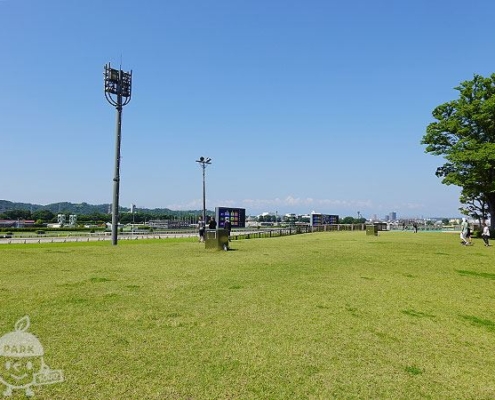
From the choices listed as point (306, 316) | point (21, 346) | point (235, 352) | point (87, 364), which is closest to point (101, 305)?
point (21, 346)

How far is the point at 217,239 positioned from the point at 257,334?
1382 centimetres

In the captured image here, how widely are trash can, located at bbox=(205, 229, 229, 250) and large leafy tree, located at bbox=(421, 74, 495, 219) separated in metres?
23.1

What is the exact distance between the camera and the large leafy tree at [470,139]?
30141 mm

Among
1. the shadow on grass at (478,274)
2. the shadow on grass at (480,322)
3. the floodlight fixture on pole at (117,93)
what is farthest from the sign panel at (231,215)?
the shadow on grass at (480,322)

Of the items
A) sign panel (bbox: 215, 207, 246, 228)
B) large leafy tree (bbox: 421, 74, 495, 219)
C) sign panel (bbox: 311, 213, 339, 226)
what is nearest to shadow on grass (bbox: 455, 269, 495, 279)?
large leafy tree (bbox: 421, 74, 495, 219)

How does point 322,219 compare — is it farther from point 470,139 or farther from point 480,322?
point 480,322

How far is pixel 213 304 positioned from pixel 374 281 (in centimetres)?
531

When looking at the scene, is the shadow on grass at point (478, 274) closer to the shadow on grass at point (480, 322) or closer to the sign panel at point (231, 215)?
the shadow on grass at point (480, 322)

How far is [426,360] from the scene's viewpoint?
4.62 meters

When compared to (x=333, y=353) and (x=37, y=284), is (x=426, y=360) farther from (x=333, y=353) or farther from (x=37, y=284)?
(x=37, y=284)

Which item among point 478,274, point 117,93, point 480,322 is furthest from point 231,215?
point 480,322

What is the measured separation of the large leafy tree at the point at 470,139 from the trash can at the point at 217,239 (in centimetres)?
2307

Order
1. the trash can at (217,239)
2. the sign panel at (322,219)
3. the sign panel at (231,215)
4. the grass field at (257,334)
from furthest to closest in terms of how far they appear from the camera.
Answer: the sign panel at (322,219), the sign panel at (231,215), the trash can at (217,239), the grass field at (257,334)

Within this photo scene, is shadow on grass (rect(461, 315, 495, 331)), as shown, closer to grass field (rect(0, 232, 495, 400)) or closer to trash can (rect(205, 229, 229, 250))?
grass field (rect(0, 232, 495, 400))
